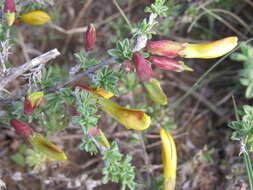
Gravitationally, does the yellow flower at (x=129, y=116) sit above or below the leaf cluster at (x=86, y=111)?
below

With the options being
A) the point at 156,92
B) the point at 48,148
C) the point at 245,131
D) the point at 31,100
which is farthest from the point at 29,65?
the point at 245,131

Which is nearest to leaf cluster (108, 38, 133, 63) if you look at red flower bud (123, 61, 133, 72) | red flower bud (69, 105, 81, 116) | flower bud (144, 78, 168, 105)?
red flower bud (123, 61, 133, 72)

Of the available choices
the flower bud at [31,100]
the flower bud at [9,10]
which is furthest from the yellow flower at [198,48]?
the flower bud at [9,10]

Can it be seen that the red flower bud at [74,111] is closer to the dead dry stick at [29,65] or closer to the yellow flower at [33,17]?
the dead dry stick at [29,65]

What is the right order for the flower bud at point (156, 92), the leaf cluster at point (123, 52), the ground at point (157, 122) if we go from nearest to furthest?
the flower bud at point (156, 92)
the leaf cluster at point (123, 52)
the ground at point (157, 122)

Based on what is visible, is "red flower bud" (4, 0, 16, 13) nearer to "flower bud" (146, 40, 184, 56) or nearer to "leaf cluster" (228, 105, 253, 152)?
"flower bud" (146, 40, 184, 56)

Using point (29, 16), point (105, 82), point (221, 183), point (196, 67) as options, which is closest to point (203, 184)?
point (221, 183)

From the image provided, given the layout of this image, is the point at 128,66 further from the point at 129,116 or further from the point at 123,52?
the point at 129,116

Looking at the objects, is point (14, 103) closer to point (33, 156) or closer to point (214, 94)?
point (33, 156)
